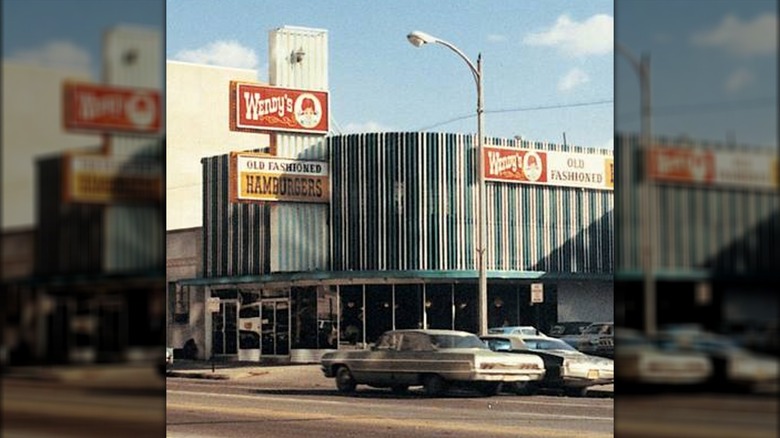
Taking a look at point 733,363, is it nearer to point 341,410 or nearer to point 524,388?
point 524,388

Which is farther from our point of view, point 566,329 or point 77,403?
point 566,329

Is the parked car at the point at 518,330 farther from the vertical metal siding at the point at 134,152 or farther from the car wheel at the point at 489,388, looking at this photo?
the vertical metal siding at the point at 134,152

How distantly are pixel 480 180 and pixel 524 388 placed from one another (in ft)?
5.92

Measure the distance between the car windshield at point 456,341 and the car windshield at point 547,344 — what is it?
14.7 inches

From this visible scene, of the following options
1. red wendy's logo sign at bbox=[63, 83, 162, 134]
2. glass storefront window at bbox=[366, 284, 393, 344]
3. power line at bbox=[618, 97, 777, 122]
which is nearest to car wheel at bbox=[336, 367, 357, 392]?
glass storefront window at bbox=[366, 284, 393, 344]

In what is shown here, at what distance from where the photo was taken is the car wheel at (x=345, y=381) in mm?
11320

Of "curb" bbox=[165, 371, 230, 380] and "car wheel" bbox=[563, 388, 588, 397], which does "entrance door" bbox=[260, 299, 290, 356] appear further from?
"car wheel" bbox=[563, 388, 588, 397]

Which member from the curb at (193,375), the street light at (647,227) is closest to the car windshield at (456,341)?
the curb at (193,375)

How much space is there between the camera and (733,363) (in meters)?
1.16

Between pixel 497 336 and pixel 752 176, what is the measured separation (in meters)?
9.91

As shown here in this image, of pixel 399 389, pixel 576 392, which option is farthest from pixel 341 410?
pixel 576 392

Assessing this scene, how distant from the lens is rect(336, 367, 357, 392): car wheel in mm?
11320

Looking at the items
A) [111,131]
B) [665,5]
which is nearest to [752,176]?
[665,5]

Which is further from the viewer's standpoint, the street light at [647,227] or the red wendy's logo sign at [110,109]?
the red wendy's logo sign at [110,109]
